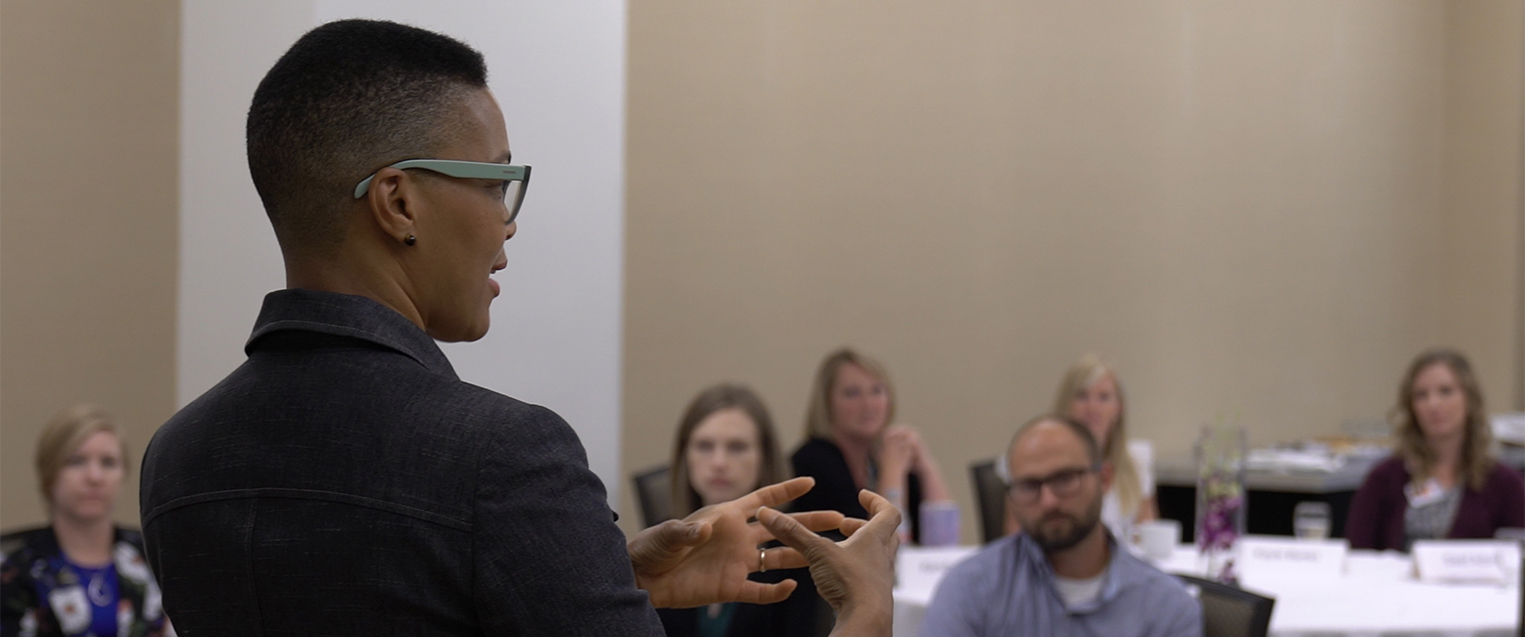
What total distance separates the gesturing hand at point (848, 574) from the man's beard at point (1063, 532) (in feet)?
6.59

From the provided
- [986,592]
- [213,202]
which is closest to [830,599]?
[213,202]

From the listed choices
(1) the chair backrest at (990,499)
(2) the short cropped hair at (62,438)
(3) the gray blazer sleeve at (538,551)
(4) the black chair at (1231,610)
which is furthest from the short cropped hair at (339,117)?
(1) the chair backrest at (990,499)

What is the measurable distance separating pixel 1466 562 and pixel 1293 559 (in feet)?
1.52

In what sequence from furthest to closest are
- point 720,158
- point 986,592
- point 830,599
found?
point 720,158, point 986,592, point 830,599

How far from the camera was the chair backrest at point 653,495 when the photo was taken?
13.4 feet

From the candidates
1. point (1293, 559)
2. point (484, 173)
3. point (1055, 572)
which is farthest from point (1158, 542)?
point (484, 173)

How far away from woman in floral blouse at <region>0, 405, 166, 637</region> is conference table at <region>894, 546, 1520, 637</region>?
1.84m

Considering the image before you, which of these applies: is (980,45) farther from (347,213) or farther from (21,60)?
(347,213)

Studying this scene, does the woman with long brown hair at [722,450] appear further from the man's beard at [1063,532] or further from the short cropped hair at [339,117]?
the short cropped hair at [339,117]

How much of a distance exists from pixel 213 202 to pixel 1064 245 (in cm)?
475

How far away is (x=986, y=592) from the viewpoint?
2.88 meters

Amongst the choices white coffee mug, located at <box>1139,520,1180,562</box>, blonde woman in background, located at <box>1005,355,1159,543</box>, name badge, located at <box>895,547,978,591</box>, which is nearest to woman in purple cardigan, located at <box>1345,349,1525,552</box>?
blonde woman in background, located at <box>1005,355,1159,543</box>

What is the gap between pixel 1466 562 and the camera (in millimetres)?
3812

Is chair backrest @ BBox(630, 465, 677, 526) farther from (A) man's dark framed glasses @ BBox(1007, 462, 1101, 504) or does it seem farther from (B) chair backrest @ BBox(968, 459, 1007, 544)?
(A) man's dark framed glasses @ BBox(1007, 462, 1101, 504)
